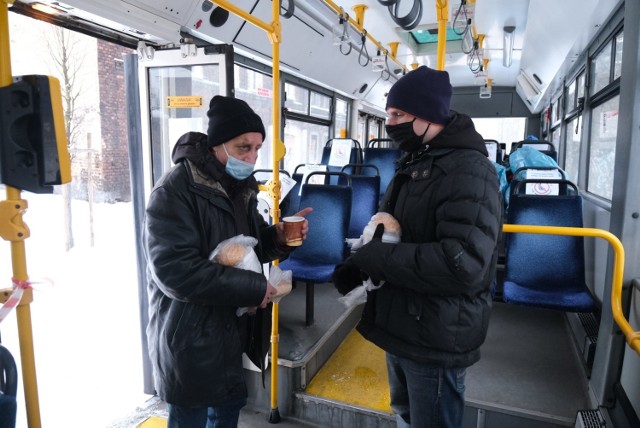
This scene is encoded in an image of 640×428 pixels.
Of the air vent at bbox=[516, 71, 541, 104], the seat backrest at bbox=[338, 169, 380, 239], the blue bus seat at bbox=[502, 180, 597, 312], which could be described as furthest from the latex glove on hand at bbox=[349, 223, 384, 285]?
the air vent at bbox=[516, 71, 541, 104]

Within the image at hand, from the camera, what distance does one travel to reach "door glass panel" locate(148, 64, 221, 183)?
265 cm

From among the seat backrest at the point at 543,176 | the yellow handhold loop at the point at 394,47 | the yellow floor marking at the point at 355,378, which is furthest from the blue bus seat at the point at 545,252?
the yellow handhold loop at the point at 394,47

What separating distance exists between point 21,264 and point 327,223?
2.39 metres

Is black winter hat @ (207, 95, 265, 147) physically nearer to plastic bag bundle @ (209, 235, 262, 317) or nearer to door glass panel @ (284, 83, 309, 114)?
plastic bag bundle @ (209, 235, 262, 317)

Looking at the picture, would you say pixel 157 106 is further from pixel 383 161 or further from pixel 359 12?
pixel 359 12

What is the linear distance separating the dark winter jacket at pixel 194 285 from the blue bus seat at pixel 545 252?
1998 mm

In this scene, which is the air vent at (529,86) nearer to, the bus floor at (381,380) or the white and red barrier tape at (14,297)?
the bus floor at (381,380)

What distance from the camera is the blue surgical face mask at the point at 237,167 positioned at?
152 cm

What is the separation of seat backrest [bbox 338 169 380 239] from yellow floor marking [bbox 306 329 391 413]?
3.57ft

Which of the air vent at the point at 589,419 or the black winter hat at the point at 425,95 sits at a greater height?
the black winter hat at the point at 425,95

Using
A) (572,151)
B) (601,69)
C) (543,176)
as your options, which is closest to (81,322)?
(543,176)

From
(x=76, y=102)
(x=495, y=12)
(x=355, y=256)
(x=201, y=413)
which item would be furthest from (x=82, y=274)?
(x=495, y=12)

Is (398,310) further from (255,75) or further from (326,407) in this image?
(255,75)

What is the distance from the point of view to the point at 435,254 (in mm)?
1219
